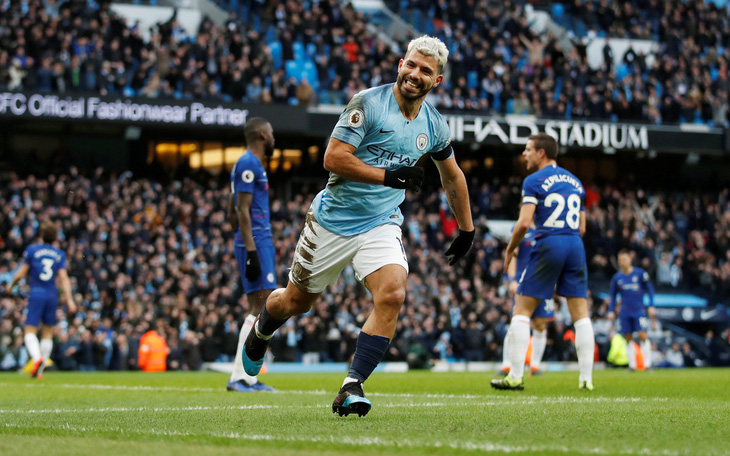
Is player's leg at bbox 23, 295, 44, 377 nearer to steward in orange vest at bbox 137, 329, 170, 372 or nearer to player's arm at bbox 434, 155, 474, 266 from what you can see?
steward in orange vest at bbox 137, 329, 170, 372

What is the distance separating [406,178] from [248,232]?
3984 millimetres

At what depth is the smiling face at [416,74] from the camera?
19.4 feet

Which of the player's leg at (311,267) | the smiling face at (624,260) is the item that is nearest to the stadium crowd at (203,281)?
the smiling face at (624,260)

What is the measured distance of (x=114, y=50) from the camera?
25312mm

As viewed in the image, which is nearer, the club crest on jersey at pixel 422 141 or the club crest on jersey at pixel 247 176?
the club crest on jersey at pixel 422 141

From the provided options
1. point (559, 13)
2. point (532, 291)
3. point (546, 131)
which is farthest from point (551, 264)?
point (559, 13)

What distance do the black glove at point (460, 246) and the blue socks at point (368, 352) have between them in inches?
32.4

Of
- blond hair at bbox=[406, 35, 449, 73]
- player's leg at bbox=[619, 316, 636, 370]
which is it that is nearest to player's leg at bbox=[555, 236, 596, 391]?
blond hair at bbox=[406, 35, 449, 73]

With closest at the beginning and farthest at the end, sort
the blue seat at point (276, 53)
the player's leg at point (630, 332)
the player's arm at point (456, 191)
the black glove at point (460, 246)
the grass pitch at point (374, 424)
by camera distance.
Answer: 1. the grass pitch at point (374, 424)
2. the black glove at point (460, 246)
3. the player's arm at point (456, 191)
4. the player's leg at point (630, 332)
5. the blue seat at point (276, 53)

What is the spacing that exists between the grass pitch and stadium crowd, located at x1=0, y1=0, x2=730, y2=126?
1798 centimetres

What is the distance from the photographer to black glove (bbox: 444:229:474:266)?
6.38 meters

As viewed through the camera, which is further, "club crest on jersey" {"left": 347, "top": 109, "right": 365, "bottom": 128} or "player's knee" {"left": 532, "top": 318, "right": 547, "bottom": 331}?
"player's knee" {"left": 532, "top": 318, "right": 547, "bottom": 331}

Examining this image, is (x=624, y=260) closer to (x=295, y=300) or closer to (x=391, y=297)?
(x=295, y=300)

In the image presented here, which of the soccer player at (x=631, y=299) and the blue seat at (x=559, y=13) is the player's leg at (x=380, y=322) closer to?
the soccer player at (x=631, y=299)
